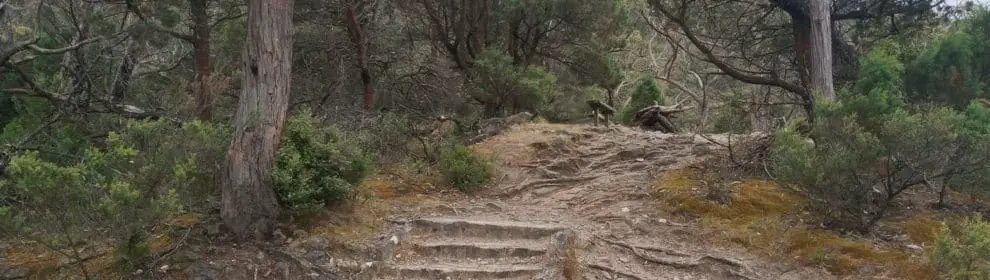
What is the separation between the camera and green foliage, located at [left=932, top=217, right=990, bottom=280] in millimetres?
5246

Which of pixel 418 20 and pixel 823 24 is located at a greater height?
Result: pixel 418 20

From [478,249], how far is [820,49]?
500 centimetres

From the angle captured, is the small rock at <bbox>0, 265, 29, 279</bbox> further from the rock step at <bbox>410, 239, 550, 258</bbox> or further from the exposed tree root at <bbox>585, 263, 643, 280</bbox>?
the exposed tree root at <bbox>585, 263, 643, 280</bbox>

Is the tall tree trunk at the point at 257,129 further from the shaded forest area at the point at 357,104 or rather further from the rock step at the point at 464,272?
the rock step at the point at 464,272

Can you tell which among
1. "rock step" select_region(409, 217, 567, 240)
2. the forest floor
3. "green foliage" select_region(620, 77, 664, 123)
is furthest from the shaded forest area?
"green foliage" select_region(620, 77, 664, 123)

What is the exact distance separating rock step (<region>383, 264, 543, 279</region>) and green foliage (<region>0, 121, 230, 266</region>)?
1.90 metres

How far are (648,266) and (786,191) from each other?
7.50ft

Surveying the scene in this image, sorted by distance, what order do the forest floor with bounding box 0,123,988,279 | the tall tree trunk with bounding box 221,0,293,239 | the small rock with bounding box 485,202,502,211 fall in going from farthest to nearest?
1. the small rock with bounding box 485,202,502,211
2. the tall tree trunk with bounding box 221,0,293,239
3. the forest floor with bounding box 0,123,988,279

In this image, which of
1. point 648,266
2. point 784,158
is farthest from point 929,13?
point 648,266

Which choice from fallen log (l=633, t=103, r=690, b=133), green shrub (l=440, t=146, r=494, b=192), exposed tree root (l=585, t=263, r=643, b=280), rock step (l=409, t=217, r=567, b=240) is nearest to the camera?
exposed tree root (l=585, t=263, r=643, b=280)

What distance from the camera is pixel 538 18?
553 inches

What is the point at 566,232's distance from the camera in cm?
691

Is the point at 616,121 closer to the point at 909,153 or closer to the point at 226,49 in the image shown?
the point at 226,49

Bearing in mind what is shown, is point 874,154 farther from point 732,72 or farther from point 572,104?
point 572,104
